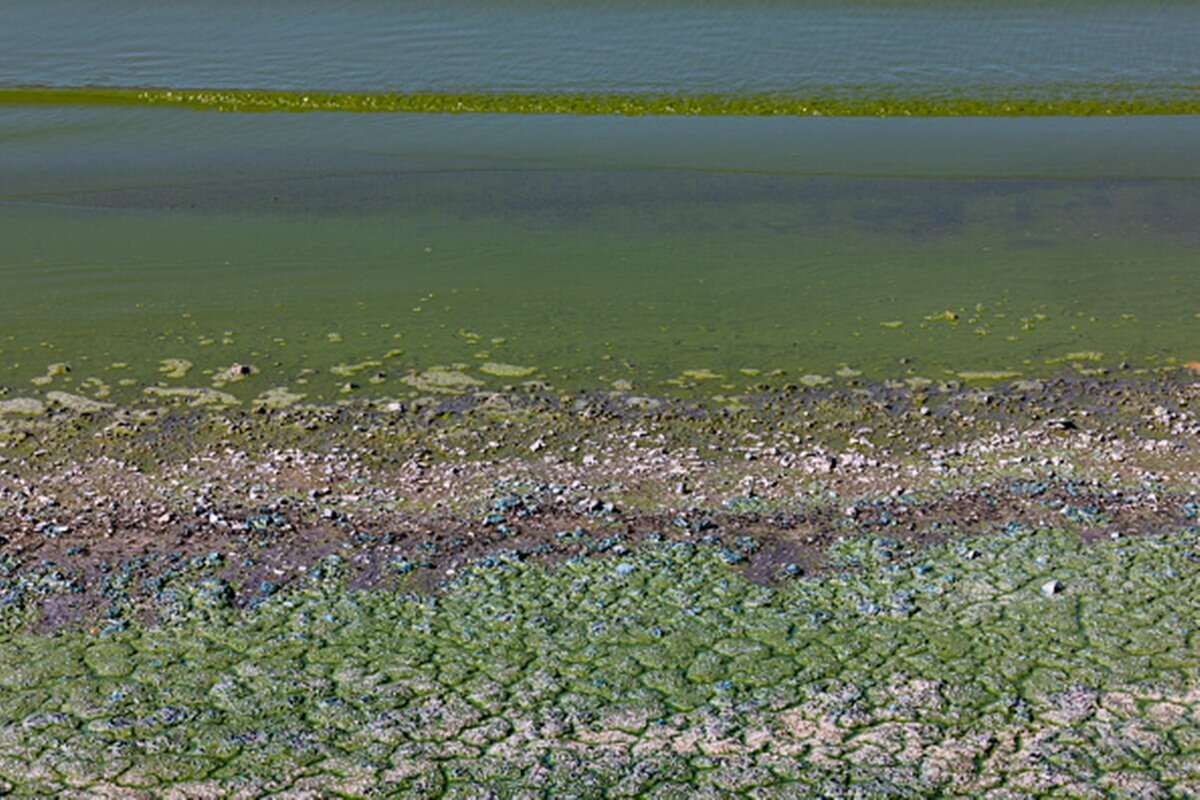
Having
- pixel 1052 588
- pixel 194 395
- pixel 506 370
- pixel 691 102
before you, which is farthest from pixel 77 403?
pixel 691 102

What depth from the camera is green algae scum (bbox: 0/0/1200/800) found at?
214 inches

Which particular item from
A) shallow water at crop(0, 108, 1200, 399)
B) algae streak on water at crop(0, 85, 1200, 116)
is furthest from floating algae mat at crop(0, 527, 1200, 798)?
algae streak on water at crop(0, 85, 1200, 116)

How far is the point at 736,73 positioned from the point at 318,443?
9920 mm

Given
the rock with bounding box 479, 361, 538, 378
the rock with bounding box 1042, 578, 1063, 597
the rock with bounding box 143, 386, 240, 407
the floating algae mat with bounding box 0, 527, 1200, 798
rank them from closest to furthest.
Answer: the floating algae mat with bounding box 0, 527, 1200, 798, the rock with bounding box 1042, 578, 1063, 597, the rock with bounding box 143, 386, 240, 407, the rock with bounding box 479, 361, 538, 378

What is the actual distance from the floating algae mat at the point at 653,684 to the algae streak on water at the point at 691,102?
9678 mm

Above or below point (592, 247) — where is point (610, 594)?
below

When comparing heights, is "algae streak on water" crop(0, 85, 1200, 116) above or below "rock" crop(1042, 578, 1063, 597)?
above

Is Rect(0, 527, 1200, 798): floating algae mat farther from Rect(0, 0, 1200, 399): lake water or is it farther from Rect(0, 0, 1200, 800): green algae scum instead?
Rect(0, 0, 1200, 399): lake water

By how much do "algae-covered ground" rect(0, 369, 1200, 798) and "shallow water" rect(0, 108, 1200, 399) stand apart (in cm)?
75

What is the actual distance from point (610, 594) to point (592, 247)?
551 centimetres

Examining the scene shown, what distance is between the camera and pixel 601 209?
12484 mm

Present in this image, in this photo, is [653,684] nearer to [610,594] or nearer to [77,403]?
[610,594]

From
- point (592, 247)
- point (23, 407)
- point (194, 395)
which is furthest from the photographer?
point (592, 247)

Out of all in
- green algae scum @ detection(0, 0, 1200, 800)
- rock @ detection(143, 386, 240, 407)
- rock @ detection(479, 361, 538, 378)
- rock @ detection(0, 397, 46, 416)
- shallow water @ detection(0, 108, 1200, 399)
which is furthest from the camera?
shallow water @ detection(0, 108, 1200, 399)
